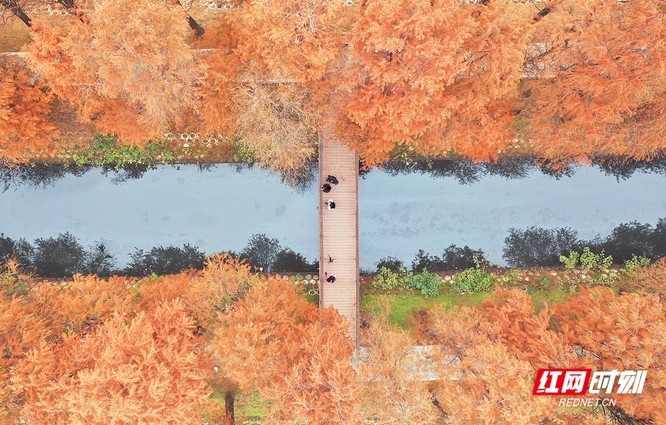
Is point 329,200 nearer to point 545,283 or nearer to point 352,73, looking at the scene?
point 352,73

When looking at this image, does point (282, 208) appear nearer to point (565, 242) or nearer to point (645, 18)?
point (565, 242)

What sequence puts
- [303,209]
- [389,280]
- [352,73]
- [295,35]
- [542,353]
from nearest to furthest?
[295,35], [352,73], [542,353], [389,280], [303,209]

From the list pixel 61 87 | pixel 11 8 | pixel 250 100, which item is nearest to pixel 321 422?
pixel 250 100

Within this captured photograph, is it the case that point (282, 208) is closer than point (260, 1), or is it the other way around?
point (260, 1)

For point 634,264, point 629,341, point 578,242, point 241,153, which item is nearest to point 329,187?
point 241,153

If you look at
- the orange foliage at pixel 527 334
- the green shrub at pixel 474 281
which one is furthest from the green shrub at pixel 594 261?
the orange foliage at pixel 527 334

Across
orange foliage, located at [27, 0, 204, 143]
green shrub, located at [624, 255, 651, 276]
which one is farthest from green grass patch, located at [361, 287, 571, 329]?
orange foliage, located at [27, 0, 204, 143]

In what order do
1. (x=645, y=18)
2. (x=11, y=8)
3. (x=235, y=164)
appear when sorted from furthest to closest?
(x=235, y=164)
(x=11, y=8)
(x=645, y=18)
